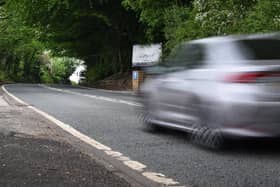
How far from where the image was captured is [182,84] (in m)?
8.35

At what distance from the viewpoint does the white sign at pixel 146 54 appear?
106ft

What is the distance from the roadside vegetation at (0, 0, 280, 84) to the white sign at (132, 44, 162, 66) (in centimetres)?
72

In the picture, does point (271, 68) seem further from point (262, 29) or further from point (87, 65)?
point (87, 65)

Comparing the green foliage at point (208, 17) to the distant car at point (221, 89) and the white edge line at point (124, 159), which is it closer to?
the white edge line at point (124, 159)

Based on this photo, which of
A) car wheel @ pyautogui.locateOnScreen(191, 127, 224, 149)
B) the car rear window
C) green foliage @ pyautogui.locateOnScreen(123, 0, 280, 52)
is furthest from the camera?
green foliage @ pyautogui.locateOnScreen(123, 0, 280, 52)

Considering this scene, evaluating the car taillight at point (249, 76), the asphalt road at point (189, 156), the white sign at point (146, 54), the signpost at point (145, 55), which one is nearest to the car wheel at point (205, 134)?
the asphalt road at point (189, 156)

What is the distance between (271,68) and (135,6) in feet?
76.9

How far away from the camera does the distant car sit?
7.06 metres

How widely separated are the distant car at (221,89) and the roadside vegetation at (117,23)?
9.05 meters

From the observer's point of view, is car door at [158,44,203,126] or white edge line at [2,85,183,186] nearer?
white edge line at [2,85,183,186]

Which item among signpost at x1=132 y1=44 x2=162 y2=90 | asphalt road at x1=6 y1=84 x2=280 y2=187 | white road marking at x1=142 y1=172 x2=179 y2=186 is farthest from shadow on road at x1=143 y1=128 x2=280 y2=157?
signpost at x1=132 y1=44 x2=162 y2=90

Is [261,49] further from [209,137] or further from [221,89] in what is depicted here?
[209,137]

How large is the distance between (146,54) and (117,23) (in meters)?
4.60

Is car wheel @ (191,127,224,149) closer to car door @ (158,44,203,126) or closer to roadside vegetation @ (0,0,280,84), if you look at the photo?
car door @ (158,44,203,126)
